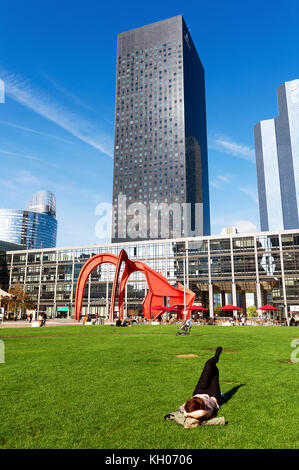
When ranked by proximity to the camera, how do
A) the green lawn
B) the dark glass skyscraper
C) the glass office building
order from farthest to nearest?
the dark glass skyscraper → the glass office building → the green lawn

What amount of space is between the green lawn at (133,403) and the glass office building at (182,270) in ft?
207

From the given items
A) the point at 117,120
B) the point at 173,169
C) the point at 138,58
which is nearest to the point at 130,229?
the point at 173,169

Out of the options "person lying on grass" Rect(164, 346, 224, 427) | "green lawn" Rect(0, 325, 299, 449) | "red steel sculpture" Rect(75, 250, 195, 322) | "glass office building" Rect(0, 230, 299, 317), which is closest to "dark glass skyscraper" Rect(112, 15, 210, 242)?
"glass office building" Rect(0, 230, 299, 317)

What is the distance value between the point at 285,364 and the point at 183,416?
24.8 ft

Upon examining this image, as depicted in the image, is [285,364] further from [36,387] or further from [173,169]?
[173,169]

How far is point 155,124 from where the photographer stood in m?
166

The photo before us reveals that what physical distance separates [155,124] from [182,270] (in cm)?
9586

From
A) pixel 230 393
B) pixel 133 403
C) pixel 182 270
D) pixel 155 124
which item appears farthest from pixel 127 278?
pixel 155 124

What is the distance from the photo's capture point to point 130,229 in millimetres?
155250

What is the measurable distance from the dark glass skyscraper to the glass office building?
171ft

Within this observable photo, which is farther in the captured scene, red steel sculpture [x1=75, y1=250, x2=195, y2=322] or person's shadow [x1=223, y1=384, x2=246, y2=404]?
red steel sculpture [x1=75, y1=250, x2=195, y2=322]

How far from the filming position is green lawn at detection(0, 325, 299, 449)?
540cm

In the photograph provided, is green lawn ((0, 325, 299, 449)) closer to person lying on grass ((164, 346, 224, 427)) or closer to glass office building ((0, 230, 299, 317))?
person lying on grass ((164, 346, 224, 427))

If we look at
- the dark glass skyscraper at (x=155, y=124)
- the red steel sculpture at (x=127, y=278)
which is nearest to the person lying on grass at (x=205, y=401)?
the red steel sculpture at (x=127, y=278)
